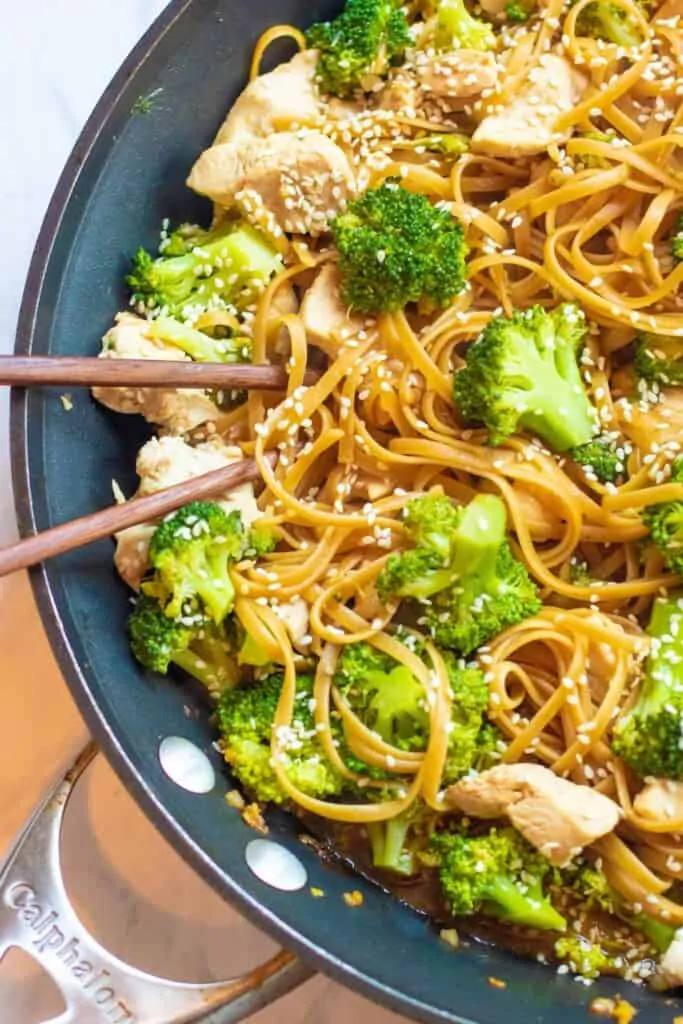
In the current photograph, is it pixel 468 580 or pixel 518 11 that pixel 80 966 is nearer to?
pixel 468 580

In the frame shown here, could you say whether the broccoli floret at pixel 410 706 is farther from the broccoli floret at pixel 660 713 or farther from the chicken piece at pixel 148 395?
the chicken piece at pixel 148 395

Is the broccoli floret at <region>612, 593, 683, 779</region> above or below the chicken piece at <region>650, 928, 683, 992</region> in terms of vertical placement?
above

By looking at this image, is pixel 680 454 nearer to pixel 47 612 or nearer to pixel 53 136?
pixel 47 612

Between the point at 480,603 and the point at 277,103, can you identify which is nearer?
the point at 480,603

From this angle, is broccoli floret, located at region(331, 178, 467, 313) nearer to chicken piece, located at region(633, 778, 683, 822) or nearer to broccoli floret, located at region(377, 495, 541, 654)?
broccoli floret, located at region(377, 495, 541, 654)

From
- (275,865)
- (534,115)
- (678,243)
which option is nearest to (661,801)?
(275,865)

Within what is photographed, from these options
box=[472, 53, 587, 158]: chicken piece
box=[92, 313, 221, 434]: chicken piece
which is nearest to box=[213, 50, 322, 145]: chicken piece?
box=[472, 53, 587, 158]: chicken piece
